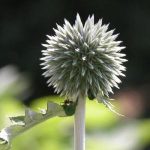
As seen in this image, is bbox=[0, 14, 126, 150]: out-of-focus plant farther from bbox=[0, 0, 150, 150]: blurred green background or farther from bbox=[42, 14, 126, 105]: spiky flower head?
bbox=[0, 0, 150, 150]: blurred green background

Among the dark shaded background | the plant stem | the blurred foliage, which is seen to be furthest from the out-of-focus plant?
the dark shaded background

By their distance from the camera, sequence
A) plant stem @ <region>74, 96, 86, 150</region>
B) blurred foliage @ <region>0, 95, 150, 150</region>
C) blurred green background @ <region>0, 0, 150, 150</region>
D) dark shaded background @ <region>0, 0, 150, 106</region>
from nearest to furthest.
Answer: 1. plant stem @ <region>74, 96, 86, 150</region>
2. blurred foliage @ <region>0, 95, 150, 150</region>
3. blurred green background @ <region>0, 0, 150, 150</region>
4. dark shaded background @ <region>0, 0, 150, 106</region>

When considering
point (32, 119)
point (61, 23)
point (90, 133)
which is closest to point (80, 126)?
point (32, 119)

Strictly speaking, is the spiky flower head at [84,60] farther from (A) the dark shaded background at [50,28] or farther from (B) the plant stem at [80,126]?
(A) the dark shaded background at [50,28]

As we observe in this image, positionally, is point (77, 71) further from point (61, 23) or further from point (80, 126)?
point (61, 23)

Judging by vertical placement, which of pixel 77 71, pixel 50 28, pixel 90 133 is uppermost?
pixel 50 28

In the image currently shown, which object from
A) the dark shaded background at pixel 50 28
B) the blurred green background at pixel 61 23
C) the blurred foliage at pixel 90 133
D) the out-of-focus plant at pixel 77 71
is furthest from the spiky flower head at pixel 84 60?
the dark shaded background at pixel 50 28

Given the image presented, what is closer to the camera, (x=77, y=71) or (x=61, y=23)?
(x=77, y=71)
